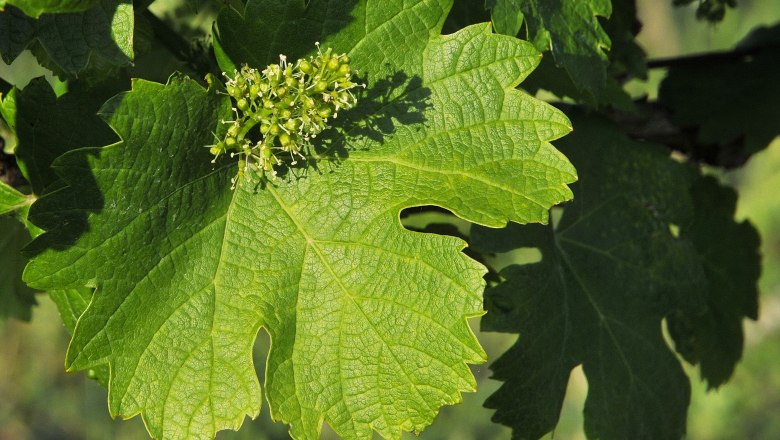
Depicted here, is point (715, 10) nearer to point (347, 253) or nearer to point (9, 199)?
point (347, 253)

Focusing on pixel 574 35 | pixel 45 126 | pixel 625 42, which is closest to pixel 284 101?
pixel 45 126

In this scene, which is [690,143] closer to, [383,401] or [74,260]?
[383,401]

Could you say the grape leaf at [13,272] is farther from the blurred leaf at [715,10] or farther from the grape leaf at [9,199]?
the blurred leaf at [715,10]

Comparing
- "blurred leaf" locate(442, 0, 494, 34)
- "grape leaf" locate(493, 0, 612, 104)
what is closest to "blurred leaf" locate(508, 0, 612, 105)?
"grape leaf" locate(493, 0, 612, 104)

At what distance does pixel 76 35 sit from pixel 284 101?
335 millimetres

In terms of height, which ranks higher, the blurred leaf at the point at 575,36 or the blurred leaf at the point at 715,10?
the blurred leaf at the point at 575,36

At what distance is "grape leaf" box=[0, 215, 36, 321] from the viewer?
1.70 meters

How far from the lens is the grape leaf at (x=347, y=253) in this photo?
4.39ft

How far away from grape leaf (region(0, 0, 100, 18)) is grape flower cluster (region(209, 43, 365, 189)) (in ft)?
0.83

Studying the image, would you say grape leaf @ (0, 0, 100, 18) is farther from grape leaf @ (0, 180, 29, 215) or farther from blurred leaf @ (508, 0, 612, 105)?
blurred leaf @ (508, 0, 612, 105)

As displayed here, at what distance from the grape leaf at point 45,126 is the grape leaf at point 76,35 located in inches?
2.4

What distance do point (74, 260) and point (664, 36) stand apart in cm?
740

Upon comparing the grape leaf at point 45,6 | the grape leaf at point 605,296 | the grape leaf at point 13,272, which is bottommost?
the grape leaf at point 605,296

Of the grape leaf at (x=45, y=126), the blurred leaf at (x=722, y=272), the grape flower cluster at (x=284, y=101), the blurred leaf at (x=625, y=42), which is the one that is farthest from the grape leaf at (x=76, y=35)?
the blurred leaf at (x=722, y=272)
